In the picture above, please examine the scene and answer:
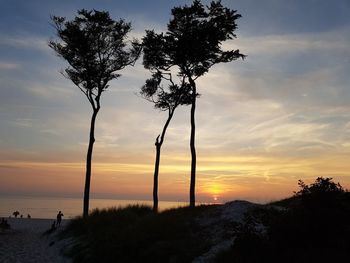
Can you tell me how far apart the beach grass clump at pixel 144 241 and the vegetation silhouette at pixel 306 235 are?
2.28 metres

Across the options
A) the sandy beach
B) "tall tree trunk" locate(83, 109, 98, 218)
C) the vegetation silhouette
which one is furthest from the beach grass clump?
"tall tree trunk" locate(83, 109, 98, 218)

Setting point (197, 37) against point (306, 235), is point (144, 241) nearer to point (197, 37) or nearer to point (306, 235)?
point (306, 235)

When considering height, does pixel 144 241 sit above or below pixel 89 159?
below

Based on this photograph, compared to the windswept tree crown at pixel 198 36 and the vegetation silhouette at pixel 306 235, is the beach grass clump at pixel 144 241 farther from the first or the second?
the windswept tree crown at pixel 198 36

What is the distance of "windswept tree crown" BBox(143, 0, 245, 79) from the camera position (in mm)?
29453

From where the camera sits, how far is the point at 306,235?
12273 millimetres

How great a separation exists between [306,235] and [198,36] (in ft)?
64.3

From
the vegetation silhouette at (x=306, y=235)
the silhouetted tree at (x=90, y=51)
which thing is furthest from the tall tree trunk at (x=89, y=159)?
the vegetation silhouette at (x=306, y=235)

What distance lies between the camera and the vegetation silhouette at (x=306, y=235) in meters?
11.7

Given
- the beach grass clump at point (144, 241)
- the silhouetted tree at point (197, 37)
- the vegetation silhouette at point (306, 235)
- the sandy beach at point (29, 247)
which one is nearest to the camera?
the vegetation silhouette at point (306, 235)

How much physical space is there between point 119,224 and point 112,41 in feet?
57.1

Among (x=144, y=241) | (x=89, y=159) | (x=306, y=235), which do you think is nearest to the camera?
(x=306, y=235)

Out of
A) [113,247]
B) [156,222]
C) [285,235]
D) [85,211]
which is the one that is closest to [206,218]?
[156,222]

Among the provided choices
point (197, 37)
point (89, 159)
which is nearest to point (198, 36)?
point (197, 37)
